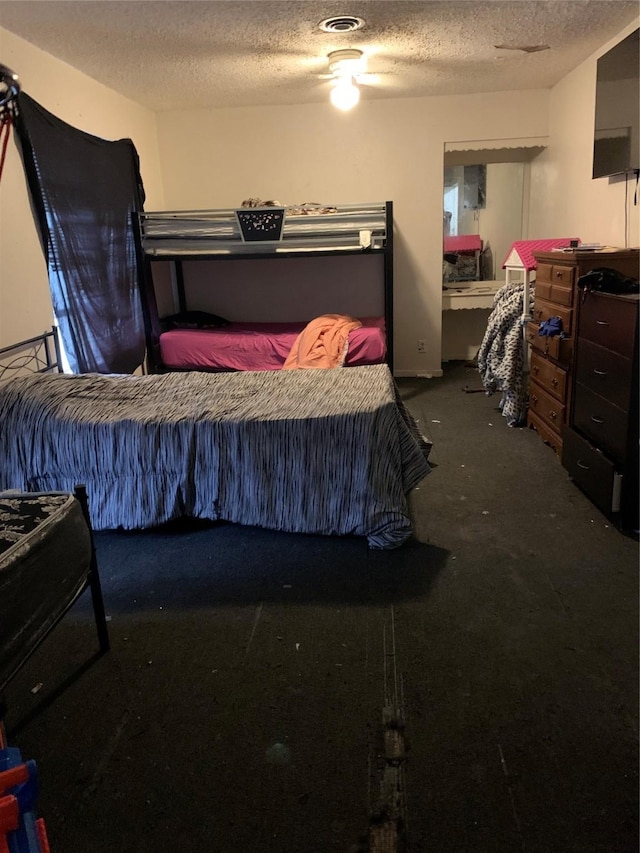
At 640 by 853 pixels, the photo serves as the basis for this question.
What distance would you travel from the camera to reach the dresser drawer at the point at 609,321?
7.88 ft

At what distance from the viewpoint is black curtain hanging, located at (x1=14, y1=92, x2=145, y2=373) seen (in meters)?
3.17

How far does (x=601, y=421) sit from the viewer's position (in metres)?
2.70

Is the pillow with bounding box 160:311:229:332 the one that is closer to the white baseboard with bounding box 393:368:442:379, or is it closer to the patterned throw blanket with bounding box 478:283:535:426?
the white baseboard with bounding box 393:368:442:379

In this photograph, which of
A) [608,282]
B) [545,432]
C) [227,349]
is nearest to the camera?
[608,282]

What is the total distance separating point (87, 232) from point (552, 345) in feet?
9.12

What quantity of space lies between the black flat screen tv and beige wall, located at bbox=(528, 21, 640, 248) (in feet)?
0.42

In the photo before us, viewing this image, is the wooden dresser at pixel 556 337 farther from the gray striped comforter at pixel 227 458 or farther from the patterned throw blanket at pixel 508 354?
the gray striped comforter at pixel 227 458

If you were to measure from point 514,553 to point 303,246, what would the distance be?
2700 millimetres

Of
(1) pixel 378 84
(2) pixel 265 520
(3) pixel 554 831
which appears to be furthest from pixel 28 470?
(1) pixel 378 84

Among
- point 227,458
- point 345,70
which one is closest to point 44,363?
point 227,458

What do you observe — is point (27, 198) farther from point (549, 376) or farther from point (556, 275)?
point (549, 376)

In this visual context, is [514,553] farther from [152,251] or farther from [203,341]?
[152,251]

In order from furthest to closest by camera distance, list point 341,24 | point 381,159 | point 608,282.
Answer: point 381,159
point 341,24
point 608,282

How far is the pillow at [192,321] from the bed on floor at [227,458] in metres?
2.25
